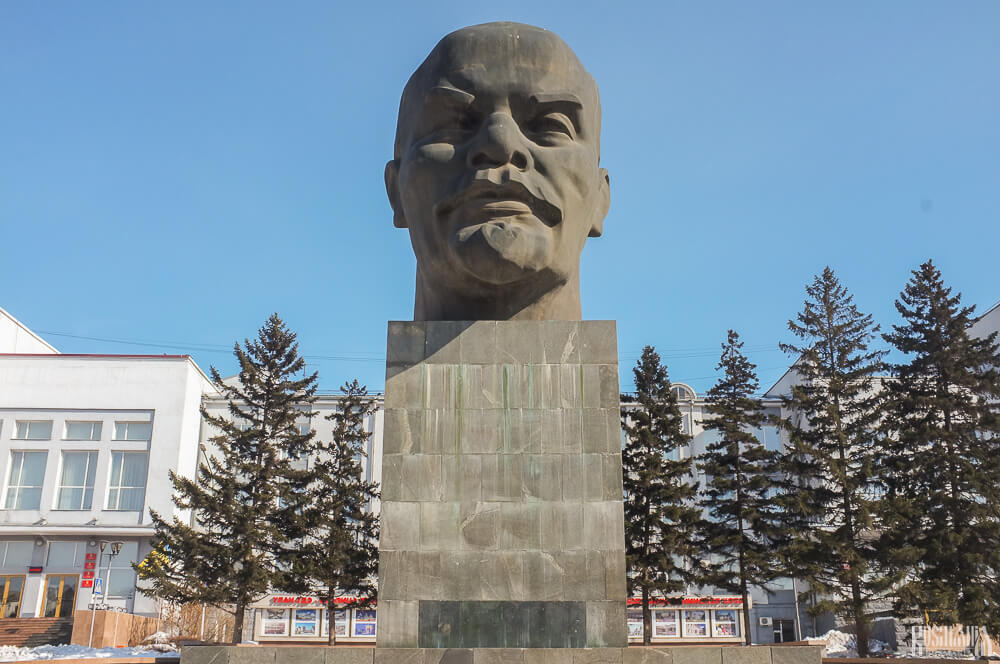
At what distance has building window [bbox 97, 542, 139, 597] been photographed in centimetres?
3916

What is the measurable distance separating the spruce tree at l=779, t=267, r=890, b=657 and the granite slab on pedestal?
19.1 m

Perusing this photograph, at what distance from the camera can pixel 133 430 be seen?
136 ft

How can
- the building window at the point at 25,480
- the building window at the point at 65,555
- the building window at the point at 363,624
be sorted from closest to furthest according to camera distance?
the building window at the point at 363,624 → the building window at the point at 65,555 → the building window at the point at 25,480

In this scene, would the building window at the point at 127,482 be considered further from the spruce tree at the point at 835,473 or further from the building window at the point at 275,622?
the spruce tree at the point at 835,473

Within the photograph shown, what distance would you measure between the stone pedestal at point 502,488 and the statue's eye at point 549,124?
1.86m

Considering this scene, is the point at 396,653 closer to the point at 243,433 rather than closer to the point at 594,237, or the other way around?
the point at 594,237

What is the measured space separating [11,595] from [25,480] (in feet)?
17.1

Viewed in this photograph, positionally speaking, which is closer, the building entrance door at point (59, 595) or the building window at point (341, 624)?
the building window at point (341, 624)

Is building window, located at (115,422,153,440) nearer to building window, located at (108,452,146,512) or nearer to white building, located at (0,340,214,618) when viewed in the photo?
white building, located at (0,340,214,618)

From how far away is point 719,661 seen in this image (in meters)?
6.29

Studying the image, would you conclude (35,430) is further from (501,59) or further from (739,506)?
(501,59)

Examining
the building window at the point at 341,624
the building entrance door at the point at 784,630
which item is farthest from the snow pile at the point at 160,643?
the building entrance door at the point at 784,630

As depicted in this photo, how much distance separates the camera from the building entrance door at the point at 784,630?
40.3 meters

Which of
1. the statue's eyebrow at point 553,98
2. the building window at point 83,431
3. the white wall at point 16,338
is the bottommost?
the statue's eyebrow at point 553,98
